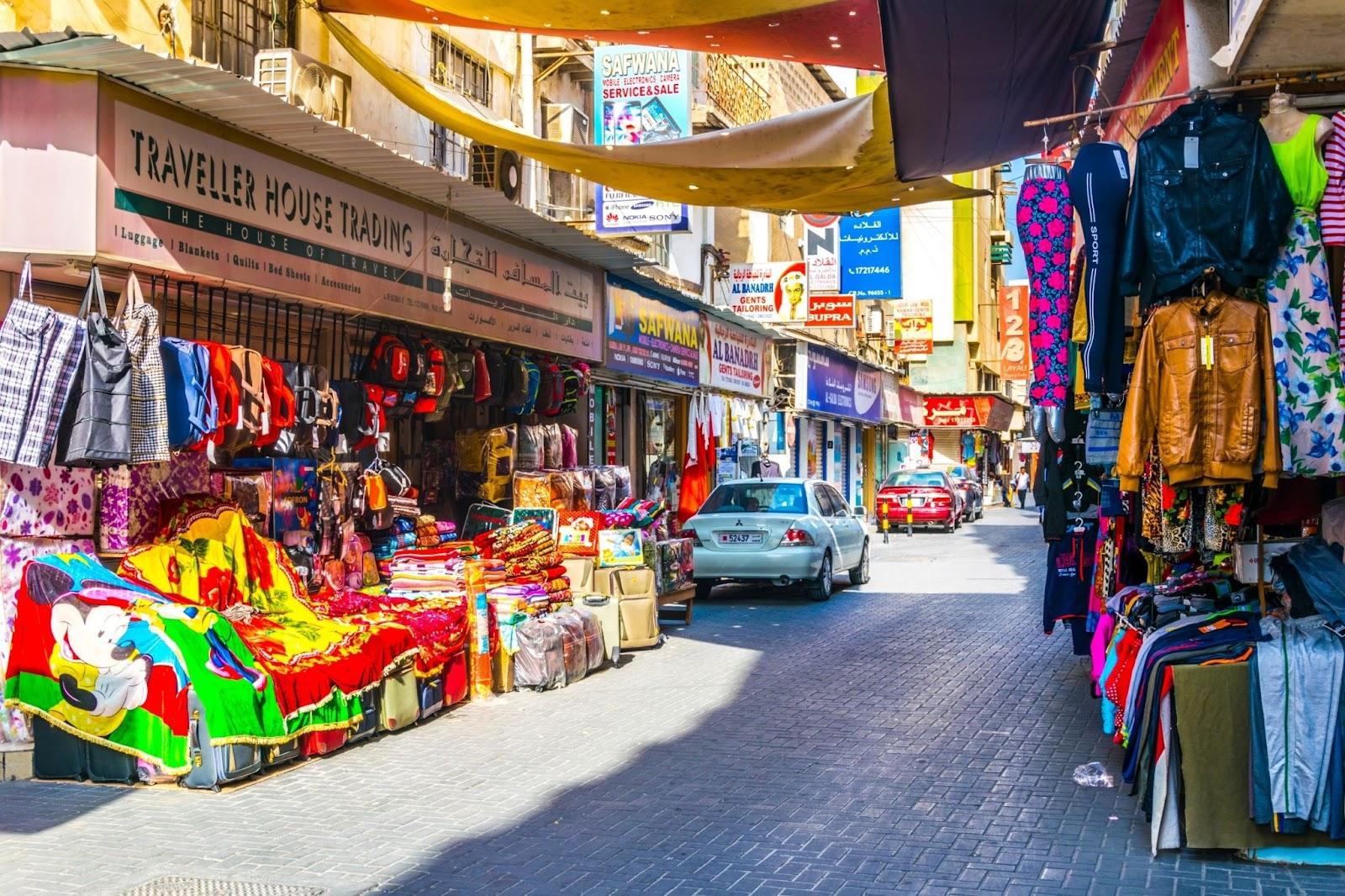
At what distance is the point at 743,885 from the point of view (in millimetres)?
5957

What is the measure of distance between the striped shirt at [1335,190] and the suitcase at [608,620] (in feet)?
24.4

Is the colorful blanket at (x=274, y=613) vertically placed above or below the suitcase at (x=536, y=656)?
above

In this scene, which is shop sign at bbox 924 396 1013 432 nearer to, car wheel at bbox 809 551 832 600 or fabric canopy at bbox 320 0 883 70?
car wheel at bbox 809 551 832 600

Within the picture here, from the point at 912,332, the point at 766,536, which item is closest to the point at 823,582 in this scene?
the point at 766,536

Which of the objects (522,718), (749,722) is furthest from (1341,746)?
(522,718)

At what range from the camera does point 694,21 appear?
932cm

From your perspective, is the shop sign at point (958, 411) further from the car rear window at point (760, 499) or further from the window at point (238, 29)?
the window at point (238, 29)

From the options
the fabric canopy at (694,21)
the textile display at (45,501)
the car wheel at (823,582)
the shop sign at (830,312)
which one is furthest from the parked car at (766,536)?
the textile display at (45,501)

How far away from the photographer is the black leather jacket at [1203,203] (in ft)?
21.1

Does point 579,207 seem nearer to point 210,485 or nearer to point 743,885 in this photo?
point 210,485

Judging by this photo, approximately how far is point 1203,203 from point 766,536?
1125 centimetres

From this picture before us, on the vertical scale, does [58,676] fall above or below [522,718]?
above

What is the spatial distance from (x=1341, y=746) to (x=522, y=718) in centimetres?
569

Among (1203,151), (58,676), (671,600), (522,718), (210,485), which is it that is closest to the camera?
(1203,151)
